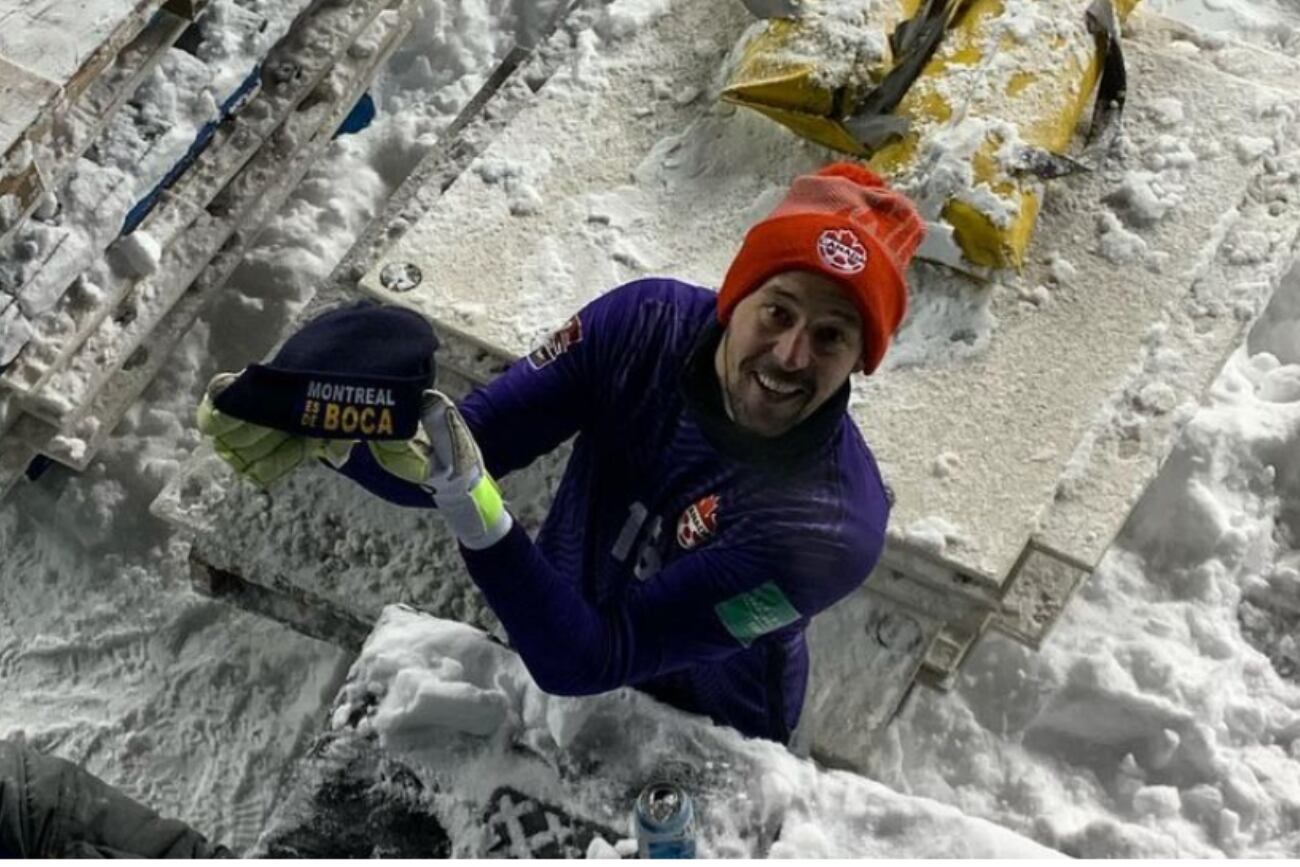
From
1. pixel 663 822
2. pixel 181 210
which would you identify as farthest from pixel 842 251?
pixel 181 210

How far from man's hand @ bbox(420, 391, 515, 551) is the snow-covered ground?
52.7 inches

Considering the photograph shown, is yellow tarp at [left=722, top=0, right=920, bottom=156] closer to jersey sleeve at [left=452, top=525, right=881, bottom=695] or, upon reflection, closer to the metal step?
the metal step

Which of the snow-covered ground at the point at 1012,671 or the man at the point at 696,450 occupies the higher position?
the man at the point at 696,450

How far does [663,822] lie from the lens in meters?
2.52

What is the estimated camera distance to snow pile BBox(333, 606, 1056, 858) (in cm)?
263

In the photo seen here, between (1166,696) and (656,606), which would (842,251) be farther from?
(1166,696)

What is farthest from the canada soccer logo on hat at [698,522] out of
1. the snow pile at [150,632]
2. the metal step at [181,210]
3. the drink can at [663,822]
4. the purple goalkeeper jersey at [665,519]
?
the metal step at [181,210]

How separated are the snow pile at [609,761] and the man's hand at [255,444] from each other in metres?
0.35

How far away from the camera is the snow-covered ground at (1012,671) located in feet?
12.4

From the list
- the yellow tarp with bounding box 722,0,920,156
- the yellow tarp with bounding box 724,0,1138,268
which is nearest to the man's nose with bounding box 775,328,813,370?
the yellow tarp with bounding box 724,0,1138,268

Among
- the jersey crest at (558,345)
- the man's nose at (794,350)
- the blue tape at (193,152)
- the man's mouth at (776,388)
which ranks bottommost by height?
the blue tape at (193,152)

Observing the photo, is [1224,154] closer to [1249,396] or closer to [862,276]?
[1249,396]

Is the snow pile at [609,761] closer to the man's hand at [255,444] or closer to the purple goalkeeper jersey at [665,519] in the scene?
the purple goalkeeper jersey at [665,519]

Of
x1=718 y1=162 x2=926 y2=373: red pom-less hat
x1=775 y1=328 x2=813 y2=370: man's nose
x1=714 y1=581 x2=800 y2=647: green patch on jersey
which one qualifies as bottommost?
x1=714 y1=581 x2=800 y2=647: green patch on jersey
